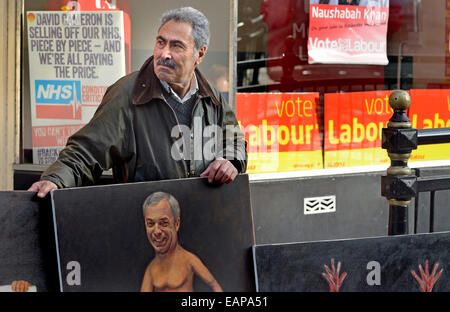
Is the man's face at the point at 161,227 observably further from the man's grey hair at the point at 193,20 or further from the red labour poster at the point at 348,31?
the red labour poster at the point at 348,31

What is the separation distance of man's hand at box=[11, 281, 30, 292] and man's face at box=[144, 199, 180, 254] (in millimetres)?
464

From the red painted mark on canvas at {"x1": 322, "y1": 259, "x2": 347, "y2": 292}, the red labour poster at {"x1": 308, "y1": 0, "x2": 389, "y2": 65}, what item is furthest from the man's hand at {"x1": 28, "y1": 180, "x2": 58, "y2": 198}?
the red labour poster at {"x1": 308, "y1": 0, "x2": 389, "y2": 65}

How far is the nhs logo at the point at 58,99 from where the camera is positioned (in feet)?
17.0

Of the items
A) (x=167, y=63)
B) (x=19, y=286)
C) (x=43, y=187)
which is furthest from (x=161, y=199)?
(x=167, y=63)

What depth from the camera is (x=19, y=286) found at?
7.68 ft

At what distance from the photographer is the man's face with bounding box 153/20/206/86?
3.26 meters

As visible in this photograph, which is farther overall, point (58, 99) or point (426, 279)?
point (58, 99)

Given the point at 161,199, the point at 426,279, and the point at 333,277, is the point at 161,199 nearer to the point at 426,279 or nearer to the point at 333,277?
the point at 333,277

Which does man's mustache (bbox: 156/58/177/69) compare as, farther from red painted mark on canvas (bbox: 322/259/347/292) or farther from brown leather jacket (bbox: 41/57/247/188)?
red painted mark on canvas (bbox: 322/259/347/292)

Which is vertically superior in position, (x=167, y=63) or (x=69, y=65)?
(x=69, y=65)

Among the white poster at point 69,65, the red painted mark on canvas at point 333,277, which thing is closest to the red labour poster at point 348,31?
the white poster at point 69,65

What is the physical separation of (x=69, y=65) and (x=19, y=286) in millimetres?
3081
